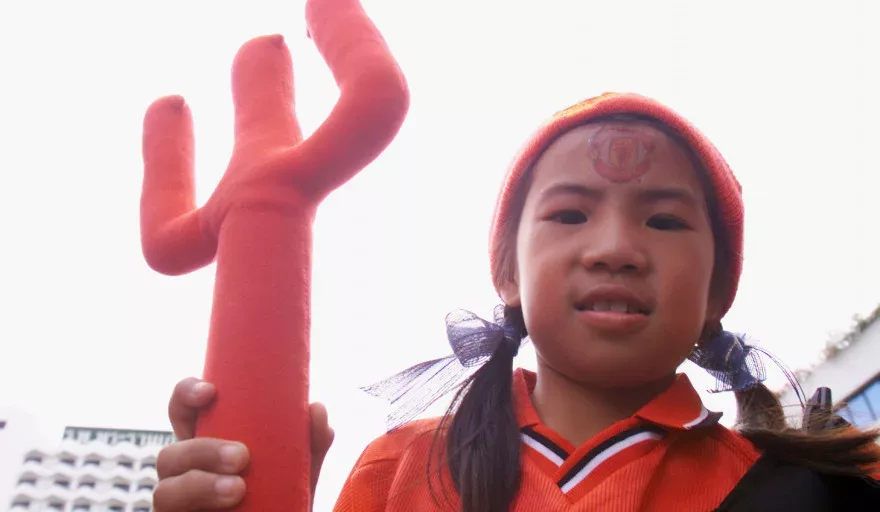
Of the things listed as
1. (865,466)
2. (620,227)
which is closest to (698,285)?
(620,227)

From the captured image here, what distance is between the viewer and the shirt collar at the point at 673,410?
1.01 metres

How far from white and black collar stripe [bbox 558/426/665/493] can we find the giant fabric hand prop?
38 cm

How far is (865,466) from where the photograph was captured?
3.38 ft

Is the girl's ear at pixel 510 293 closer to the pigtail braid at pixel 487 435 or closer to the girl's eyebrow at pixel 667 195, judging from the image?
the pigtail braid at pixel 487 435

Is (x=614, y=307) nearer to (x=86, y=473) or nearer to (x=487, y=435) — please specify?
(x=487, y=435)

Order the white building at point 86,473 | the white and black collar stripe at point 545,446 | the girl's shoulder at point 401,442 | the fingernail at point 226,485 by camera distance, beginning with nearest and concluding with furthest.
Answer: the fingernail at point 226,485 → the white and black collar stripe at point 545,446 → the girl's shoulder at point 401,442 → the white building at point 86,473

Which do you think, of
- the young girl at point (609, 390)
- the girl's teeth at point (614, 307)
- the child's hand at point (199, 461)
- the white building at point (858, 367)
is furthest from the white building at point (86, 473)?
the girl's teeth at point (614, 307)

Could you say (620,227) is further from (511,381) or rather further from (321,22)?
(321,22)

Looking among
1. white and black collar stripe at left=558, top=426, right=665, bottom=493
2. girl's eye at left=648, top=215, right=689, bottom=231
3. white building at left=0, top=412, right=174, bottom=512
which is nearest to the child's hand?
white and black collar stripe at left=558, top=426, right=665, bottom=493

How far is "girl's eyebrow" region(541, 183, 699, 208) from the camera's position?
1.06 metres

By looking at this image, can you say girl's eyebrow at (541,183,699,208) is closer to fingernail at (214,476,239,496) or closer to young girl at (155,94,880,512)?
young girl at (155,94,880,512)

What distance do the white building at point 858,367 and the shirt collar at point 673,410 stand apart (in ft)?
30.2

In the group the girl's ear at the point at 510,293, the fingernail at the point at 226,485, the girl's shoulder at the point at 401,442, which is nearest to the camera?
the fingernail at the point at 226,485

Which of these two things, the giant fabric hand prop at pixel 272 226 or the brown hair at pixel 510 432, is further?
the brown hair at pixel 510 432
